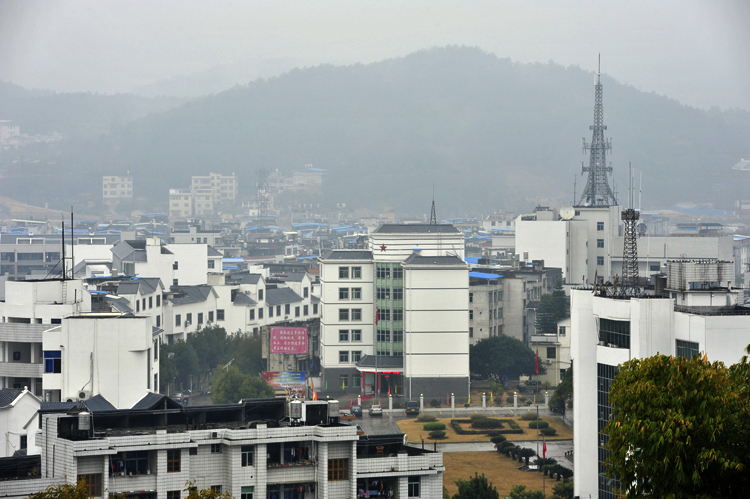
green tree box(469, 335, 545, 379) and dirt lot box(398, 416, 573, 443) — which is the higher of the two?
green tree box(469, 335, 545, 379)

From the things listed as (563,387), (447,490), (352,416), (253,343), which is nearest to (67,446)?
(447,490)

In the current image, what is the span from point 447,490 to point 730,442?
29771 millimetres

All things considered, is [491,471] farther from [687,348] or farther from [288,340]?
[288,340]

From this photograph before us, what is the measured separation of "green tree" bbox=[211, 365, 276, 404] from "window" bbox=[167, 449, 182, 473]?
39.0m

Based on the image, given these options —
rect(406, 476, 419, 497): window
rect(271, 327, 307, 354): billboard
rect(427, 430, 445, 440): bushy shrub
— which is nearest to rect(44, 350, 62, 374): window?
rect(406, 476, 419, 497): window

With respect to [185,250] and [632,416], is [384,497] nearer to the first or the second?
[632,416]

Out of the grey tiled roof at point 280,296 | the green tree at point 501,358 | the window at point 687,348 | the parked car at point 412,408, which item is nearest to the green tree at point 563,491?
the window at point 687,348

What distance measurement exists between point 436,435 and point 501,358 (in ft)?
73.5

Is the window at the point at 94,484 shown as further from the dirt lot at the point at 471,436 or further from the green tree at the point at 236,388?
the green tree at the point at 236,388

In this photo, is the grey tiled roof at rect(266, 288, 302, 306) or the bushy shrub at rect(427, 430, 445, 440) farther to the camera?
the grey tiled roof at rect(266, 288, 302, 306)

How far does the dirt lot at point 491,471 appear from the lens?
53094mm

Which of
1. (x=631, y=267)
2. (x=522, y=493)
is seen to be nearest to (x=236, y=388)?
(x=522, y=493)

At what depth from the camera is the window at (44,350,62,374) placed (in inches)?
1797

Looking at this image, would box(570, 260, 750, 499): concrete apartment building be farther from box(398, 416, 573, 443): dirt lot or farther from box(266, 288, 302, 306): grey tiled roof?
box(266, 288, 302, 306): grey tiled roof
